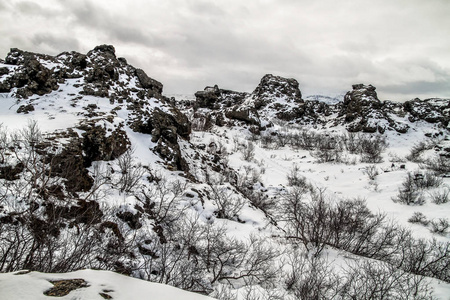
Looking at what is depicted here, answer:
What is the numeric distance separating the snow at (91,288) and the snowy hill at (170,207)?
28 mm

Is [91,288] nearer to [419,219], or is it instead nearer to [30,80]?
[419,219]

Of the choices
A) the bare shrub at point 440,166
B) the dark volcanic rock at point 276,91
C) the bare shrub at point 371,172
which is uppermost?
the dark volcanic rock at point 276,91

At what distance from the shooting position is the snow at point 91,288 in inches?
86.4

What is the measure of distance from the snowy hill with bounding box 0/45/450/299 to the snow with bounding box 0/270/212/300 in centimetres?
3

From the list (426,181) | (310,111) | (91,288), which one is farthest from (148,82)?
(310,111)

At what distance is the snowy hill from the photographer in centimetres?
732

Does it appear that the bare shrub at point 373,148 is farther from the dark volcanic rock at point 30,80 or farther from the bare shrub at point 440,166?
the dark volcanic rock at point 30,80

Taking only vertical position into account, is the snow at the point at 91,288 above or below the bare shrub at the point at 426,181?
above

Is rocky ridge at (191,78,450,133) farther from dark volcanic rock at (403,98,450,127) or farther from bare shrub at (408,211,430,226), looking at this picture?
bare shrub at (408,211,430,226)

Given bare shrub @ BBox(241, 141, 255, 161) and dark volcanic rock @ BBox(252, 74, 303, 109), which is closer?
bare shrub @ BBox(241, 141, 255, 161)

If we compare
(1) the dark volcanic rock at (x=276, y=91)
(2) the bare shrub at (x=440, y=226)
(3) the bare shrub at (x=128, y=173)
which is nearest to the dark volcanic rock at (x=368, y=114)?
(1) the dark volcanic rock at (x=276, y=91)

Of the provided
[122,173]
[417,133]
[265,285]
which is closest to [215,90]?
[417,133]

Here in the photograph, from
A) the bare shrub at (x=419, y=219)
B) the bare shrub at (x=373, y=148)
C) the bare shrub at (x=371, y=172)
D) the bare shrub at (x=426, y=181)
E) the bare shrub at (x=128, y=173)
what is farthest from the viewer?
the bare shrub at (x=373, y=148)

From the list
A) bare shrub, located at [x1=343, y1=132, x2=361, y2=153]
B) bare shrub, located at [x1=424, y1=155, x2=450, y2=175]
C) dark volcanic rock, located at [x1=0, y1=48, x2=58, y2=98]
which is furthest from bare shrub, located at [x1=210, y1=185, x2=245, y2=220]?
bare shrub, located at [x1=343, y1=132, x2=361, y2=153]
